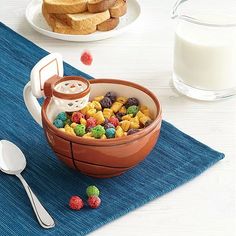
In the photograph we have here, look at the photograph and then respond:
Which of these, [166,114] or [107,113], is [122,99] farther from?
[166,114]

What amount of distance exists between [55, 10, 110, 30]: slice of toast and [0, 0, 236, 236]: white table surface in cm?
5

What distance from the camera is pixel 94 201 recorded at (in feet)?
3.82

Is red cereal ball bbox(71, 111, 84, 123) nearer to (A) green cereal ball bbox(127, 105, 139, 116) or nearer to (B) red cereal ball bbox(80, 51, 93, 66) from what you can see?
(A) green cereal ball bbox(127, 105, 139, 116)

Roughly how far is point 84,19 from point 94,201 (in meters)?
0.67

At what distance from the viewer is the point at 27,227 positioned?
112 centimetres

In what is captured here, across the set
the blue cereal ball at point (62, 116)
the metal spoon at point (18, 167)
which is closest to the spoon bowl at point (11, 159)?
the metal spoon at point (18, 167)

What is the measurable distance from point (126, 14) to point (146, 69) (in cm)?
28

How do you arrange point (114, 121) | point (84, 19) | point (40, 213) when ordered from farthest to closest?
point (84, 19) → point (114, 121) → point (40, 213)

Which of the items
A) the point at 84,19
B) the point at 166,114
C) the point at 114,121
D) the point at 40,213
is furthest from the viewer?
the point at 84,19

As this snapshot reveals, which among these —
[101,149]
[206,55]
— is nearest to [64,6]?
[206,55]

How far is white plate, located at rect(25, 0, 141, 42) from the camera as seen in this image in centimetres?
171

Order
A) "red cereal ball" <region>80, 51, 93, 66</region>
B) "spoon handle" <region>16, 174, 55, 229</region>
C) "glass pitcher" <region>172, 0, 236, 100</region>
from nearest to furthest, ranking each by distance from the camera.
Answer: "spoon handle" <region>16, 174, 55, 229</region>
"glass pitcher" <region>172, 0, 236, 100</region>
"red cereal ball" <region>80, 51, 93, 66</region>

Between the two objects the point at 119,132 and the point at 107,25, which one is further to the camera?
the point at 107,25

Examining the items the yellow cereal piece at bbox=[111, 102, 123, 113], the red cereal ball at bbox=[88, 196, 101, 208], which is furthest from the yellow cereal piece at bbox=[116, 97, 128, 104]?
the red cereal ball at bbox=[88, 196, 101, 208]
